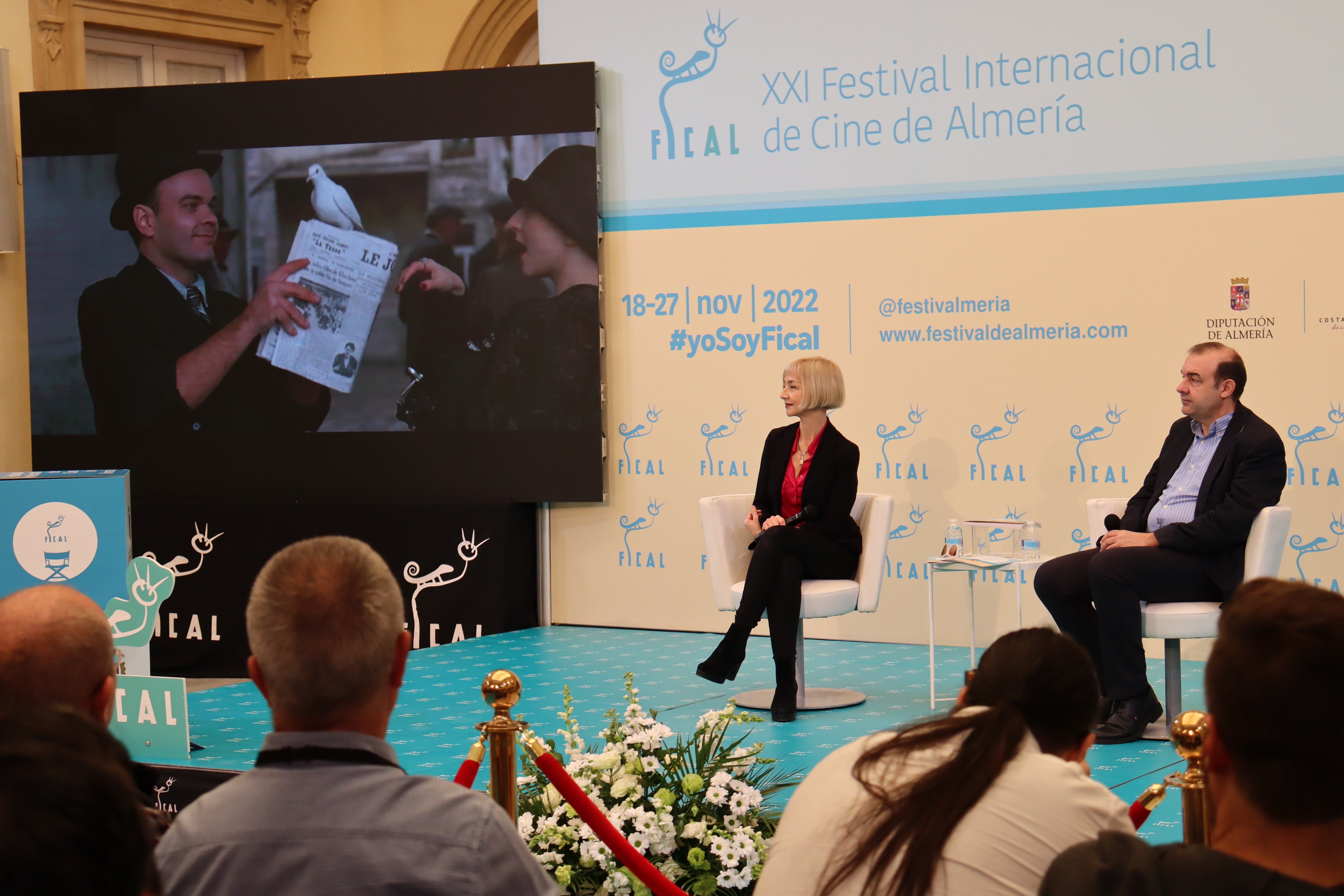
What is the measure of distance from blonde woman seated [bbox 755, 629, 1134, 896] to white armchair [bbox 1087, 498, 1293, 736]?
311 centimetres

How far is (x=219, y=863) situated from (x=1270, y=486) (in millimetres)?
4078

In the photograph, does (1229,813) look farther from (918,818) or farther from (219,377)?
(219,377)

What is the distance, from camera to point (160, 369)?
764cm

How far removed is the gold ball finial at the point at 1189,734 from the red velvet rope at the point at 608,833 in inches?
32.5

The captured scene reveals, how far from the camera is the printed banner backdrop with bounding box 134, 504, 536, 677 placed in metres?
6.97

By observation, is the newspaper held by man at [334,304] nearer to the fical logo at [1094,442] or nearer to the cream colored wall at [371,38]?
the cream colored wall at [371,38]

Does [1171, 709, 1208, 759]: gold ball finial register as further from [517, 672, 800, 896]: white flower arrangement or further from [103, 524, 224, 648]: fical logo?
[103, 524, 224, 648]: fical logo

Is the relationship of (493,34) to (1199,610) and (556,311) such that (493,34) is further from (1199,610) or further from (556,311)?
(1199,610)

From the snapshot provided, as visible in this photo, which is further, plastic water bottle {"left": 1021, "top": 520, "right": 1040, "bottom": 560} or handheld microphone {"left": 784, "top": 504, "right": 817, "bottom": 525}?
handheld microphone {"left": 784, "top": 504, "right": 817, "bottom": 525}

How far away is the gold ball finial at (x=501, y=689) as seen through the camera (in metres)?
2.42

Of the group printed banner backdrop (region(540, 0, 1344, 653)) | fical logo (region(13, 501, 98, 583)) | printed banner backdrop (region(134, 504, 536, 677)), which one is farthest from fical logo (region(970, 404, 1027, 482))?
fical logo (region(13, 501, 98, 583))

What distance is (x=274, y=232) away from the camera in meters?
7.52

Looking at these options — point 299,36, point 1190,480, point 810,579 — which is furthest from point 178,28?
point 1190,480

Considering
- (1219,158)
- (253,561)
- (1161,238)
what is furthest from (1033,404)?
(253,561)
